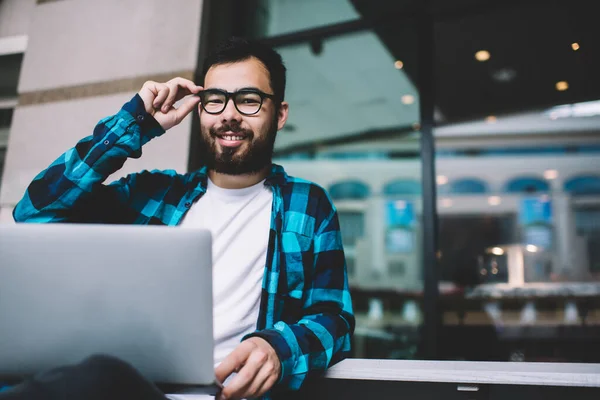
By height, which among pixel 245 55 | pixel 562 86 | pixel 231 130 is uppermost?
pixel 562 86

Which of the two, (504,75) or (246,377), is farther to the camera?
(504,75)

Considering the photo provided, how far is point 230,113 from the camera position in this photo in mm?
1397

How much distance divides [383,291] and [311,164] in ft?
10.3

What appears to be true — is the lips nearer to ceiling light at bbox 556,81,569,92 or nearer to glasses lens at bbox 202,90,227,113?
glasses lens at bbox 202,90,227,113

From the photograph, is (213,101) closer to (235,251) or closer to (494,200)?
(235,251)

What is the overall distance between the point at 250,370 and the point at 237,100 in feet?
2.69

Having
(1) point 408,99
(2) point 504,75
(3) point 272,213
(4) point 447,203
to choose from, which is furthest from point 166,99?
(4) point 447,203

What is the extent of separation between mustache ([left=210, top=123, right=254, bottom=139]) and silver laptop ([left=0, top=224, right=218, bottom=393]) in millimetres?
681

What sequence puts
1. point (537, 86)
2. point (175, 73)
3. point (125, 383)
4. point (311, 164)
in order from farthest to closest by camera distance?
1. point (311, 164)
2. point (537, 86)
3. point (175, 73)
4. point (125, 383)

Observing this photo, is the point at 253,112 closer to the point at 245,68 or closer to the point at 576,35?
the point at 245,68

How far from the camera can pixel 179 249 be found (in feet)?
2.56

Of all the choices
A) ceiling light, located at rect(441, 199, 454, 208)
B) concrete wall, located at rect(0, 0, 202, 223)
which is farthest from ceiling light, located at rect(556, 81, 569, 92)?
ceiling light, located at rect(441, 199, 454, 208)

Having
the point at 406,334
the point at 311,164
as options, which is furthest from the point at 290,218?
the point at 311,164

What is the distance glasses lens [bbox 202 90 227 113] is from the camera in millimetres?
1422
